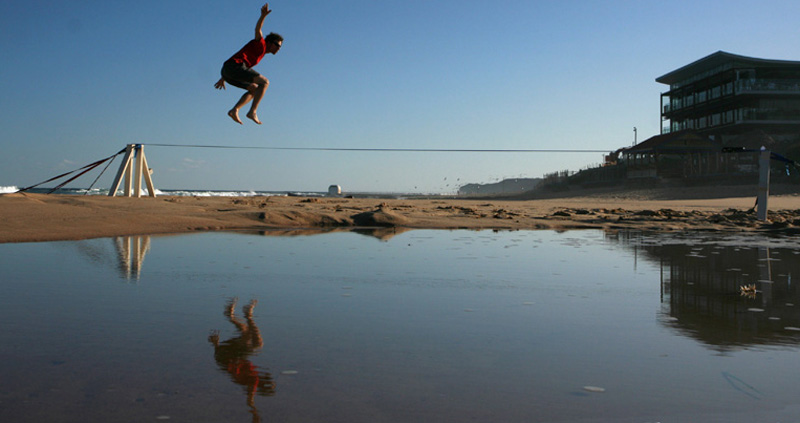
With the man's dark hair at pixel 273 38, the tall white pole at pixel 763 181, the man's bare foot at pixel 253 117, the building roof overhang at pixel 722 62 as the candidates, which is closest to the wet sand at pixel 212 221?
the tall white pole at pixel 763 181

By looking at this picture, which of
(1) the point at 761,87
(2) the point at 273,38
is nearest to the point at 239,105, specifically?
(2) the point at 273,38

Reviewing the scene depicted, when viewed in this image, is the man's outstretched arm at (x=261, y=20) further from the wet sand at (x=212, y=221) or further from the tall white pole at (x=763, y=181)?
the tall white pole at (x=763, y=181)

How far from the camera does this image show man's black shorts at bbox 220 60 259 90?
5.98 meters

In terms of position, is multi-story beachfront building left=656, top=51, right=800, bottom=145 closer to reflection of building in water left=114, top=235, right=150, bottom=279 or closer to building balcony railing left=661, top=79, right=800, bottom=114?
building balcony railing left=661, top=79, right=800, bottom=114

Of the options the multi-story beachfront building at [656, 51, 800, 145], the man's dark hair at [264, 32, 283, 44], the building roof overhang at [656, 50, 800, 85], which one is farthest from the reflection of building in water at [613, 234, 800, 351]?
the building roof overhang at [656, 50, 800, 85]

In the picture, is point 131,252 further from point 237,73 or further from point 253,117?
point 237,73

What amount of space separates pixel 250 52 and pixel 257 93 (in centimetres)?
58

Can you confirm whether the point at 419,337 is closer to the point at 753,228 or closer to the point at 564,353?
the point at 564,353

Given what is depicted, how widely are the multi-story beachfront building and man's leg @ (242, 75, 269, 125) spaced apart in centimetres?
4809

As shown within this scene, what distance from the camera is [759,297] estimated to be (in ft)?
13.8

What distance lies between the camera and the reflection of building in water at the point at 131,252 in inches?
195

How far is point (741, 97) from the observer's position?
1989 inches

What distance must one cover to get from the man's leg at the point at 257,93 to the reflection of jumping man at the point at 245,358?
141 inches

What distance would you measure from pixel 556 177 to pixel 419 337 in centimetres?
5561
